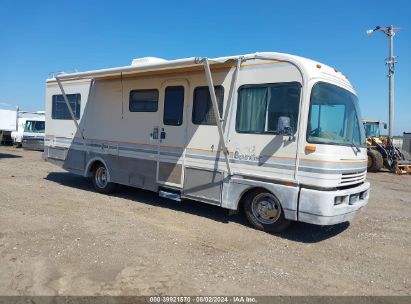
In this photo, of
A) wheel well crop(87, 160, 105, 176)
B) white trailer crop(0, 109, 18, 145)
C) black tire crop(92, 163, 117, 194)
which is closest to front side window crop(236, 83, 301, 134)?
black tire crop(92, 163, 117, 194)

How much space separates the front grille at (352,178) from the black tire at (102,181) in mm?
5310

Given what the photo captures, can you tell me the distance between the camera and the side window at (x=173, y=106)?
24.2 feet

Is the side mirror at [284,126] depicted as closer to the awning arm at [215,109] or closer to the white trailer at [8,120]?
the awning arm at [215,109]

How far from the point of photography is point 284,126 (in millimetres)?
5820

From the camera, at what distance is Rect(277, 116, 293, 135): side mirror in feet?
19.1

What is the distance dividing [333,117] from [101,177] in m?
5.67

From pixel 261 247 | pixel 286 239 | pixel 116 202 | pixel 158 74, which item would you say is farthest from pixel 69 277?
pixel 158 74

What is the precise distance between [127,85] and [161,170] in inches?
84.2

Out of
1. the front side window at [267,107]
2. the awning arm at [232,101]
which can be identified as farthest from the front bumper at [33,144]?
the front side window at [267,107]

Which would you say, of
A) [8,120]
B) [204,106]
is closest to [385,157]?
[204,106]

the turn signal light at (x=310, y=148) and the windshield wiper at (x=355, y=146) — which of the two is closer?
the turn signal light at (x=310, y=148)

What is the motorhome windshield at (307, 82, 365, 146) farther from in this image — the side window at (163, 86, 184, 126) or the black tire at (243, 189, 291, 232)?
the side window at (163, 86, 184, 126)

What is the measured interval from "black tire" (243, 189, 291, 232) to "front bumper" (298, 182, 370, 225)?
450mm

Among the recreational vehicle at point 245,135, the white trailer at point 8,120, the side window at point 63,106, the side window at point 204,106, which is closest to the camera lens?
the recreational vehicle at point 245,135
